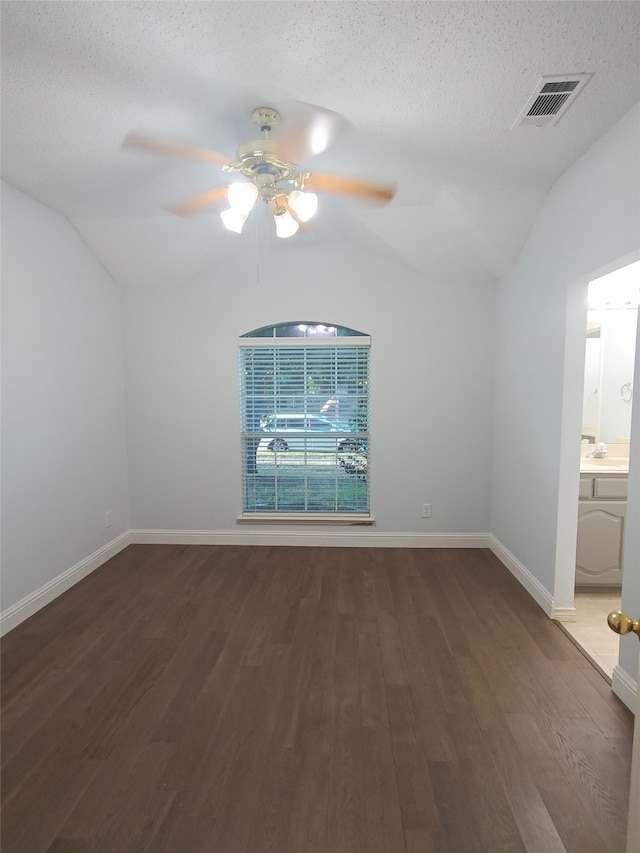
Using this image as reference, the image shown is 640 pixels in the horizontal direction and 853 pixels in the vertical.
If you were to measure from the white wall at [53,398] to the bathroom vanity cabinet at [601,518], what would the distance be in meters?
3.65

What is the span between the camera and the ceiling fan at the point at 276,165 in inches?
70.1

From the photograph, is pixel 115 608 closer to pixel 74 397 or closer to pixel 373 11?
pixel 74 397

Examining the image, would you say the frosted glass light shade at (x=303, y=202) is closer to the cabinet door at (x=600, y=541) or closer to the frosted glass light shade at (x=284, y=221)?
the frosted glass light shade at (x=284, y=221)

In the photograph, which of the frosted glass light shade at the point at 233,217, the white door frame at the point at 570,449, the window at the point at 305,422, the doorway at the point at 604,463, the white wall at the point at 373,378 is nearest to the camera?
the frosted glass light shade at the point at 233,217

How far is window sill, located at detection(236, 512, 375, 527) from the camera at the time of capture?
3.85m

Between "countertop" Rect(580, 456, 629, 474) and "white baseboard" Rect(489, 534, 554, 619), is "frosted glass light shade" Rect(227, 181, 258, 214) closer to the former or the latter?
"countertop" Rect(580, 456, 629, 474)

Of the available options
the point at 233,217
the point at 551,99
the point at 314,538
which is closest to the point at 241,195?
the point at 233,217

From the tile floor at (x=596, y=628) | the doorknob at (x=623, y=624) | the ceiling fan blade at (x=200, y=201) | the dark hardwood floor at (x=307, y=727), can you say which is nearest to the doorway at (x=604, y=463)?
the tile floor at (x=596, y=628)

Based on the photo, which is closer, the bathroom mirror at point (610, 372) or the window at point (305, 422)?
the bathroom mirror at point (610, 372)

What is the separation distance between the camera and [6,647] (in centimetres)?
240

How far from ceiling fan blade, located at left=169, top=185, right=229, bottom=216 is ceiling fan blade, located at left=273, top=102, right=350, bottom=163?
35 centimetres

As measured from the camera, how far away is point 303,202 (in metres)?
1.90

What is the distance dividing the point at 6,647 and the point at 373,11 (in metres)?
3.40

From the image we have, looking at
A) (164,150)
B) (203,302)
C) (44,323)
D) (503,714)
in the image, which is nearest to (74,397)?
(44,323)
